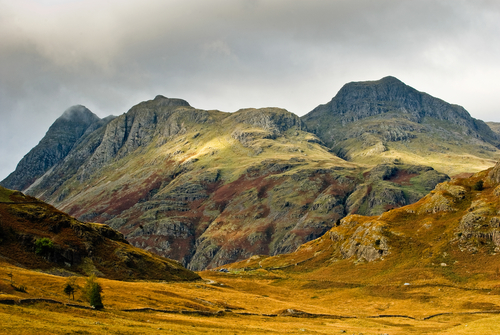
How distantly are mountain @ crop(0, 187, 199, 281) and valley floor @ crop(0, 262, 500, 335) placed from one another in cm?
1421

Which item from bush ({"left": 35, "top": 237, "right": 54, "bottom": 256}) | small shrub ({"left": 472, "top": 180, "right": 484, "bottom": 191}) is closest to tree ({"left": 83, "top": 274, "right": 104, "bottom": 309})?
bush ({"left": 35, "top": 237, "right": 54, "bottom": 256})

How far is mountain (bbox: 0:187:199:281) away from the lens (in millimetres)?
102688

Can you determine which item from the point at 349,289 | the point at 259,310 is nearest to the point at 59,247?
the point at 259,310

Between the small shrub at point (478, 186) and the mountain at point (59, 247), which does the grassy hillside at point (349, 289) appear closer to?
the small shrub at point (478, 186)

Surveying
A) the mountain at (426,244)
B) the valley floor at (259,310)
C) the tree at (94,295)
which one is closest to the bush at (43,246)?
the valley floor at (259,310)

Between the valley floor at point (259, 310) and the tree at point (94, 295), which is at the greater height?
the tree at point (94, 295)

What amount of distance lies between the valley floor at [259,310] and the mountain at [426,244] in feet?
33.2

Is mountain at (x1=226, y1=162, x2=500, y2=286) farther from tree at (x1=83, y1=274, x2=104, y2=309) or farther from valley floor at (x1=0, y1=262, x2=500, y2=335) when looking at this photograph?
tree at (x1=83, y1=274, x2=104, y2=309)

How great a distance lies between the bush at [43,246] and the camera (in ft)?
341

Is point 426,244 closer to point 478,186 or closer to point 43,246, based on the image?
point 478,186

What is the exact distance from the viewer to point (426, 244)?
467ft

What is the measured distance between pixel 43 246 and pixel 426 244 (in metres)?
128

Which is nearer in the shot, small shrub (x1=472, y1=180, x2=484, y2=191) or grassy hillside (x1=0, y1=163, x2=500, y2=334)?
grassy hillside (x1=0, y1=163, x2=500, y2=334)

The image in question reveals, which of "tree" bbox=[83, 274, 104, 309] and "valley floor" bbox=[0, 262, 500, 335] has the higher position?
"tree" bbox=[83, 274, 104, 309]
